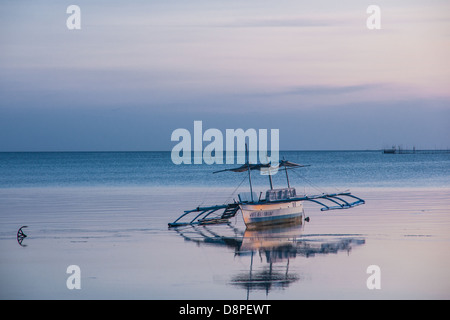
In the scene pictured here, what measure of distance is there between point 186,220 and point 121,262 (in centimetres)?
1069

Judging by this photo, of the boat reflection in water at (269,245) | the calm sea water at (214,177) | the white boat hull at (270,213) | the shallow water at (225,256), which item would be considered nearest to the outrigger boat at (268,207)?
the white boat hull at (270,213)

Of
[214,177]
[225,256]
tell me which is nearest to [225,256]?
[225,256]

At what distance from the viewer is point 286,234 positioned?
24.3 metres

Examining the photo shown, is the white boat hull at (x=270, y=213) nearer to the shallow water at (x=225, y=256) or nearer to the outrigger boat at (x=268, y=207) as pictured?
the outrigger boat at (x=268, y=207)

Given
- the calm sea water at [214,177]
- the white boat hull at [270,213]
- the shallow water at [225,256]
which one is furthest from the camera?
the calm sea water at [214,177]

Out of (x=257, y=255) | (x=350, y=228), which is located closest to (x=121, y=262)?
(x=257, y=255)

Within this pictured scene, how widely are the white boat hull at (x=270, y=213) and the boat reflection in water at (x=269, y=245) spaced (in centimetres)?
28

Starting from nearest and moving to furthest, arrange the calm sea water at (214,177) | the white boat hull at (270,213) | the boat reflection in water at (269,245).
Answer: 1. the boat reflection in water at (269,245)
2. the white boat hull at (270,213)
3. the calm sea water at (214,177)

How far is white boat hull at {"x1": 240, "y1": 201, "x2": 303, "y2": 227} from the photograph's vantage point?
25.6m

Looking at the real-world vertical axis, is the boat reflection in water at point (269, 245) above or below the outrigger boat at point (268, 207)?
below

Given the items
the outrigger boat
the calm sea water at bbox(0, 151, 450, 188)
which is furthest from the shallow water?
the calm sea water at bbox(0, 151, 450, 188)

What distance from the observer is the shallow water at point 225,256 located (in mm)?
15406
